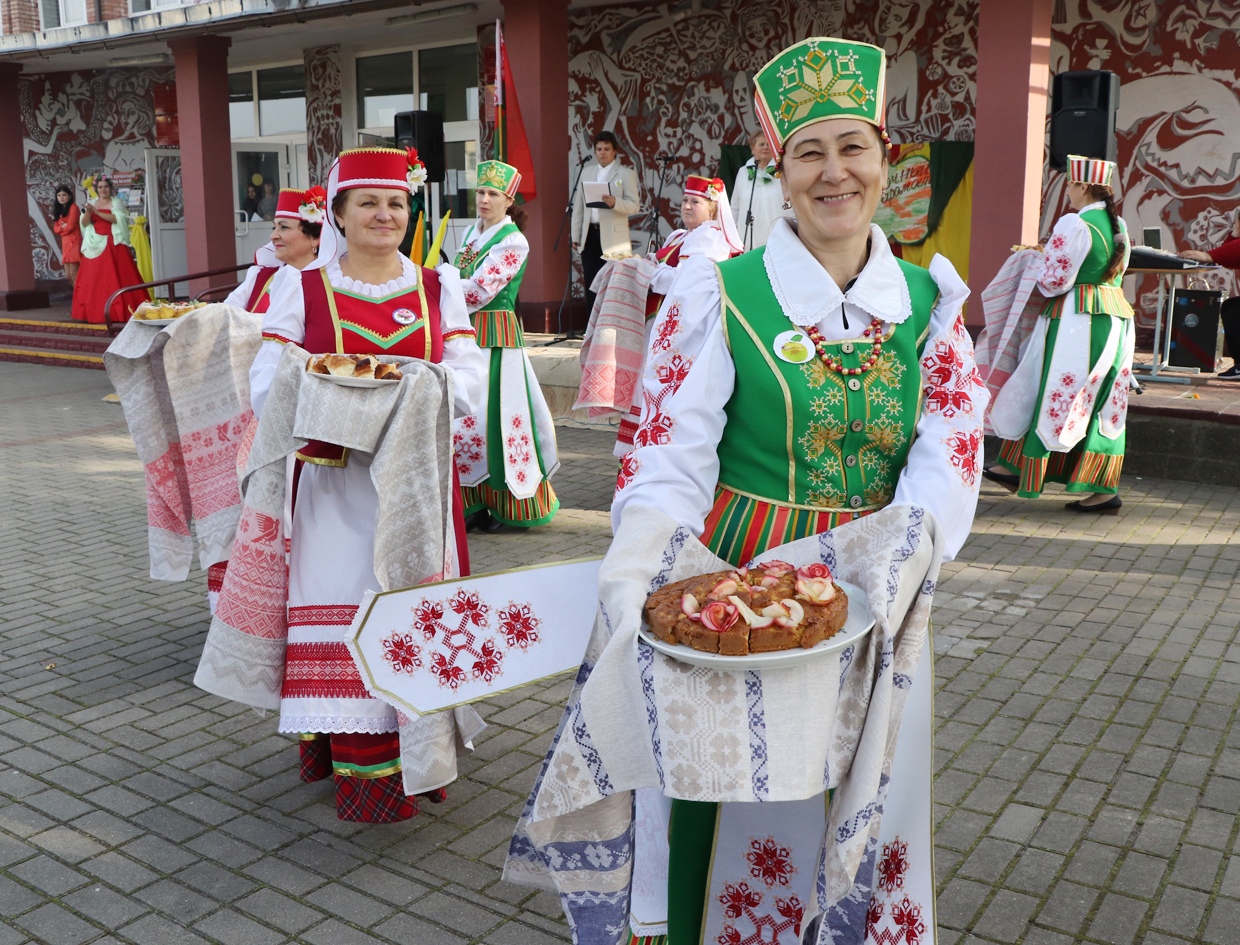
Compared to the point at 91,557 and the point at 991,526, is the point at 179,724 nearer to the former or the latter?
the point at 91,557

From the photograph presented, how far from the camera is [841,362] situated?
2.13 metres

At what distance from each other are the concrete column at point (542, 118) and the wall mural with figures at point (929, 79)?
5.11 feet

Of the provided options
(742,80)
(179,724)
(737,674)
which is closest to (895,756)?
(737,674)

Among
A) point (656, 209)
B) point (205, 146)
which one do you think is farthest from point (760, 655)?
point (205, 146)

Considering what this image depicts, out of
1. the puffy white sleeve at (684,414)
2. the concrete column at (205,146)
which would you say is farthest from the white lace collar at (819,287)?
the concrete column at (205,146)

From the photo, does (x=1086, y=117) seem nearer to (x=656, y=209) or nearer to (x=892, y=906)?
(x=656, y=209)

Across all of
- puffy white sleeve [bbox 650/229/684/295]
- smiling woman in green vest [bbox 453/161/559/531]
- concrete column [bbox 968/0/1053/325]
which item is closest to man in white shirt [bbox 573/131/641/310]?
concrete column [bbox 968/0/1053/325]

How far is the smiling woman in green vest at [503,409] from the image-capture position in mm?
6617

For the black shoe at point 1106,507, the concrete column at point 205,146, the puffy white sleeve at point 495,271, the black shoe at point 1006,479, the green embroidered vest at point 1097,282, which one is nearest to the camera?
the puffy white sleeve at point 495,271

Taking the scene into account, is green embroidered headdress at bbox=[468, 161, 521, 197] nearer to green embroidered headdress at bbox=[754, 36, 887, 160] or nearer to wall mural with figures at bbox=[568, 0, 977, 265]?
green embroidered headdress at bbox=[754, 36, 887, 160]

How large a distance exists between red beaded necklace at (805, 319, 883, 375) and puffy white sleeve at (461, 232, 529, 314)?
14.5 ft

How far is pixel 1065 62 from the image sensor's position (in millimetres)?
11070

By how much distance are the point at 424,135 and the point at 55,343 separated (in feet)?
24.9

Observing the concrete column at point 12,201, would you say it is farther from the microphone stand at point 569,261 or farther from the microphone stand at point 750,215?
the microphone stand at point 750,215
